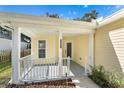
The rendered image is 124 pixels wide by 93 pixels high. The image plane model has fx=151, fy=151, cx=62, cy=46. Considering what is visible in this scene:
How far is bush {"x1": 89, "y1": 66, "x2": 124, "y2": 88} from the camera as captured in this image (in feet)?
19.4

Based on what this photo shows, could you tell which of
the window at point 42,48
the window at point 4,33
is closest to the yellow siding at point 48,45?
the window at point 42,48

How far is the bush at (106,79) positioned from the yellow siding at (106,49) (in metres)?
0.35

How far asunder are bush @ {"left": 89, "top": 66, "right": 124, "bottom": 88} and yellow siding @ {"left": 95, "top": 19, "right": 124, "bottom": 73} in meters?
0.35

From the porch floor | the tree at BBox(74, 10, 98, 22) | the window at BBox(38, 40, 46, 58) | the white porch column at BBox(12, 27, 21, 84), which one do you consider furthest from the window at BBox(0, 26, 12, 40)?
the tree at BBox(74, 10, 98, 22)

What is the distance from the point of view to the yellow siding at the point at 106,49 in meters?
6.69

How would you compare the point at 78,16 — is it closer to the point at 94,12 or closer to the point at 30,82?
the point at 94,12

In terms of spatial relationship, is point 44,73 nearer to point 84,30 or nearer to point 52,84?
point 52,84

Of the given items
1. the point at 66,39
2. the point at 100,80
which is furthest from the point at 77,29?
the point at 66,39

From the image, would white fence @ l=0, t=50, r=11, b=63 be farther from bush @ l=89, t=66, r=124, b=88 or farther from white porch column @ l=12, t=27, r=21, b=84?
bush @ l=89, t=66, r=124, b=88

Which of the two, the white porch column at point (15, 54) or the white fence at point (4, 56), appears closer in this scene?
the white porch column at point (15, 54)

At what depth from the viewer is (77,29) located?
8.20m

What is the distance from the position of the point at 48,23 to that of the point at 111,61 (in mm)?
3509

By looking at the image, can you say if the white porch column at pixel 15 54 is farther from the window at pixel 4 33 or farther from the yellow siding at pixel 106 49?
the window at pixel 4 33

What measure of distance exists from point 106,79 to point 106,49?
1.69 m
